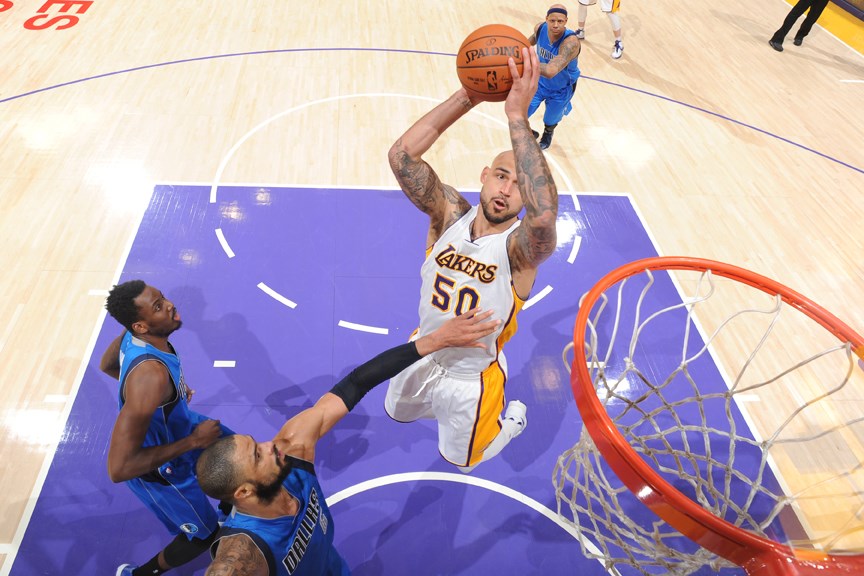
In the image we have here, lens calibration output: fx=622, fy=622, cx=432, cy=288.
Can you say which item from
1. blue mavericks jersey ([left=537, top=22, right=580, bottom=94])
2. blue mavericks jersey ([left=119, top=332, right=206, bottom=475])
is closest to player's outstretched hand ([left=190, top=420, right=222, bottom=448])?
blue mavericks jersey ([left=119, top=332, right=206, bottom=475])

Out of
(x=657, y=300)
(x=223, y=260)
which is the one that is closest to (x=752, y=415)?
(x=657, y=300)

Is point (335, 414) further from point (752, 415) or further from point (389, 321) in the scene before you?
point (752, 415)

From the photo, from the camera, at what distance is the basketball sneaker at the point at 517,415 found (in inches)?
163

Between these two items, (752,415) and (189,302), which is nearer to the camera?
(752,415)

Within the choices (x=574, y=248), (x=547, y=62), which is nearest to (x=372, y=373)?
(x=574, y=248)

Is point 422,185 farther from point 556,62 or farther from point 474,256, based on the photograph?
point 556,62

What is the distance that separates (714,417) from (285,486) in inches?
137

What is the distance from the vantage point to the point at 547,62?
6441 millimetres

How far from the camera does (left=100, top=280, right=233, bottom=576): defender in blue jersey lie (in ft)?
9.43

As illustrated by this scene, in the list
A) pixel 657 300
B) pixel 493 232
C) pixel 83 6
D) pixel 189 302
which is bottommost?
pixel 83 6

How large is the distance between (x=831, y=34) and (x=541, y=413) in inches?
408

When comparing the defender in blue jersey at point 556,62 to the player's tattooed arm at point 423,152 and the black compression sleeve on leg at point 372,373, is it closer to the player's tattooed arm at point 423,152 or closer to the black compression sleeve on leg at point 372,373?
the player's tattooed arm at point 423,152

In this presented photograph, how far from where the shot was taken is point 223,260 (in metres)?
5.55

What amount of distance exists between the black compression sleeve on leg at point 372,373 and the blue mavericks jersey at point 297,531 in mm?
360
